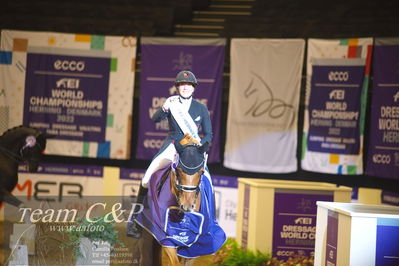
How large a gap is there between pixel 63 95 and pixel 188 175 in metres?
5.28

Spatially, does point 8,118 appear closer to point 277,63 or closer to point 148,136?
point 148,136

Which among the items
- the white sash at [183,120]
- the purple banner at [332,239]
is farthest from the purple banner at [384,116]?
the white sash at [183,120]

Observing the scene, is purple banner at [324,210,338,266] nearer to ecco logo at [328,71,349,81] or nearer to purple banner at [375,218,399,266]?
purple banner at [375,218,399,266]

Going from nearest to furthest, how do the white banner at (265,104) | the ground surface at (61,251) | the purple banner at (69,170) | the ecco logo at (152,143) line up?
the ground surface at (61,251) → the white banner at (265,104) → the ecco logo at (152,143) → the purple banner at (69,170)

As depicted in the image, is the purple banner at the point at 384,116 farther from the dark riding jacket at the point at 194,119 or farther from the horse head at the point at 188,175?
the horse head at the point at 188,175

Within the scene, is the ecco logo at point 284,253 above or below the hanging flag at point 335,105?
below

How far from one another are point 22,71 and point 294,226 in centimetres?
494

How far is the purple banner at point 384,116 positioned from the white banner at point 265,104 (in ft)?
3.63

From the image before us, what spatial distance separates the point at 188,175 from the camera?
4984 millimetres

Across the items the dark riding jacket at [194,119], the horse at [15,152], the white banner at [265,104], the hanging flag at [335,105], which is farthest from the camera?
the white banner at [265,104]

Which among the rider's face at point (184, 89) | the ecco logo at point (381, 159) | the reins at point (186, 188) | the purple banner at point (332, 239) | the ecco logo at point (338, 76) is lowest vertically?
the purple banner at point (332, 239)

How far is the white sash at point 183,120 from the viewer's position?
212 inches

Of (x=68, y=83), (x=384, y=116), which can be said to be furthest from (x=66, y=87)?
(x=384, y=116)

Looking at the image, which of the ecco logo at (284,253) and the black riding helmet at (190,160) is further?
the ecco logo at (284,253)
